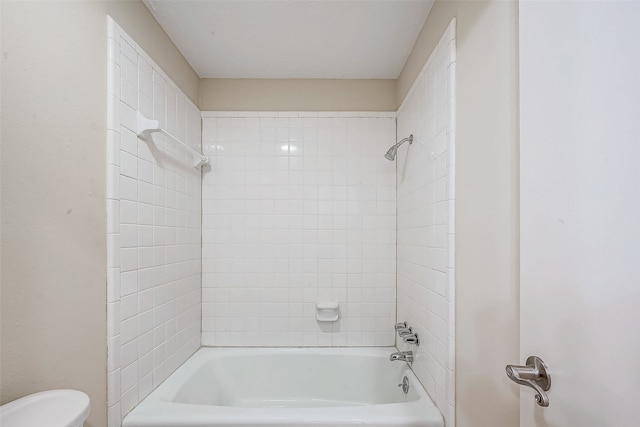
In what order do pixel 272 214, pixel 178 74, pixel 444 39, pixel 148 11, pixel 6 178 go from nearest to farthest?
pixel 6 178
pixel 444 39
pixel 148 11
pixel 178 74
pixel 272 214

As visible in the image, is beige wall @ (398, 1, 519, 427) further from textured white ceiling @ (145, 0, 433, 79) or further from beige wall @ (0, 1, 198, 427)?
beige wall @ (0, 1, 198, 427)

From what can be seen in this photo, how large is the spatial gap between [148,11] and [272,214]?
Result: 51.8 inches

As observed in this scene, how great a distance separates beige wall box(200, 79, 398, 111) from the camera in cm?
230

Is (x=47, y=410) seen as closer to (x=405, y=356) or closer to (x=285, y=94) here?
(x=405, y=356)

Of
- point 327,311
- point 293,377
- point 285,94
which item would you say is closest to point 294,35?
point 285,94

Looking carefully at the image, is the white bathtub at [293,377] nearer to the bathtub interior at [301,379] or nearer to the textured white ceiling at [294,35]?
the bathtub interior at [301,379]

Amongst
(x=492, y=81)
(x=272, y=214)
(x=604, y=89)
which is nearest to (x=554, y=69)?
(x=604, y=89)

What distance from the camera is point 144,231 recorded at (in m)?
1.49

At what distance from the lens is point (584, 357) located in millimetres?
559

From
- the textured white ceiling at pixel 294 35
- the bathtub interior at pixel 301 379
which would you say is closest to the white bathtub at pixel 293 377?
the bathtub interior at pixel 301 379

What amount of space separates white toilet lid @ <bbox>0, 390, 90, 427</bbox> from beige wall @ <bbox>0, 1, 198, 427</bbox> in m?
0.07

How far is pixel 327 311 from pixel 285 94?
1.56 meters

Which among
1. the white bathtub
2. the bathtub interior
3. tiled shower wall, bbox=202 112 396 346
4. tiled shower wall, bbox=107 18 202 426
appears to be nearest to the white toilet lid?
tiled shower wall, bbox=107 18 202 426

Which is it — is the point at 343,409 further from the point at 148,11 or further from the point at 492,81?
the point at 148,11
